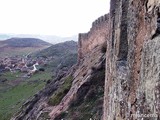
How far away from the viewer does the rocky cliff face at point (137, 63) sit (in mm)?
8062

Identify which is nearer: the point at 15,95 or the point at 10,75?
the point at 15,95

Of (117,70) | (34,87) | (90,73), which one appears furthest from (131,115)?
(34,87)

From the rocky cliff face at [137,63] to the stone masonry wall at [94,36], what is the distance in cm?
2281

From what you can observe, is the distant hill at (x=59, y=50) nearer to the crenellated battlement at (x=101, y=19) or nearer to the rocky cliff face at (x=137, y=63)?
the crenellated battlement at (x=101, y=19)

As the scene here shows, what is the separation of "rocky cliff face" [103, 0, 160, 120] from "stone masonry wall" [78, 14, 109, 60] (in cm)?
2281

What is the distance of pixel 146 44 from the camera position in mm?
8883

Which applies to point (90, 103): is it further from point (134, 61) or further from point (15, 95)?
point (15, 95)

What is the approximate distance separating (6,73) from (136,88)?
96.9 metres

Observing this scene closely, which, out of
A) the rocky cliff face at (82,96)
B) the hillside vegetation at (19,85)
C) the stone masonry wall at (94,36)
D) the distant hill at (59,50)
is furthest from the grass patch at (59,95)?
the distant hill at (59,50)

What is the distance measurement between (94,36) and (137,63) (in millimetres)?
32733

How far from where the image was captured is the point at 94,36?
42.8 m

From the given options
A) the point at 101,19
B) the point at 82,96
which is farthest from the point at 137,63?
the point at 101,19

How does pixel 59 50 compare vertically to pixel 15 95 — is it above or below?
above

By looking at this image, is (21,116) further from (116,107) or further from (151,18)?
(151,18)
